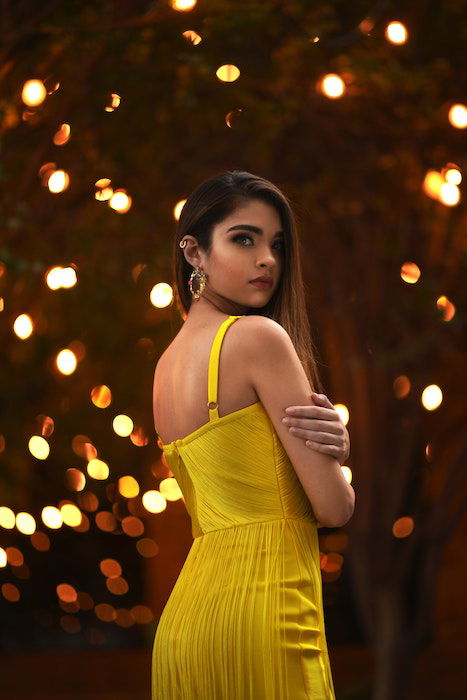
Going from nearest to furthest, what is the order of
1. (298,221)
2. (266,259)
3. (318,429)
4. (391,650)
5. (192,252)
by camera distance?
(318,429)
(266,259)
(192,252)
(298,221)
(391,650)

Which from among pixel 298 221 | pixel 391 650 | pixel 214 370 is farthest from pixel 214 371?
pixel 391 650

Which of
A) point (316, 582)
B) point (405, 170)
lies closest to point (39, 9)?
point (405, 170)

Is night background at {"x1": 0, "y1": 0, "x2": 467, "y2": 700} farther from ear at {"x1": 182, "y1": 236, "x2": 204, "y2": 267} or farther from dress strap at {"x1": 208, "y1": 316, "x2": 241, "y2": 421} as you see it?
dress strap at {"x1": 208, "y1": 316, "x2": 241, "y2": 421}

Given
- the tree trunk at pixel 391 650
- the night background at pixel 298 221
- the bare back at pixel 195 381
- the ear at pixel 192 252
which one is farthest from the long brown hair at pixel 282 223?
the tree trunk at pixel 391 650

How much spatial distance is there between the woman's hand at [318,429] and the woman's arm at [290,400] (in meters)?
0.01

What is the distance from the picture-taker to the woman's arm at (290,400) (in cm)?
190

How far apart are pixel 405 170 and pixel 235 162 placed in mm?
954

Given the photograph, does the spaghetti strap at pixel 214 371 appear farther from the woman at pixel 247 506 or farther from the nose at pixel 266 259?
the nose at pixel 266 259

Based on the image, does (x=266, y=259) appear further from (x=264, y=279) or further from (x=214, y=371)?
(x=214, y=371)

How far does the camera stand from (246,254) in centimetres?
208

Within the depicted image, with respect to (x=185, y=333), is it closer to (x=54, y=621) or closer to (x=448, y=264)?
(x=448, y=264)

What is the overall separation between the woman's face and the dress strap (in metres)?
0.13

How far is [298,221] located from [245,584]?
95.1 inches

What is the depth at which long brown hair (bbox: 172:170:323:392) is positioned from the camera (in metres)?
2.13
